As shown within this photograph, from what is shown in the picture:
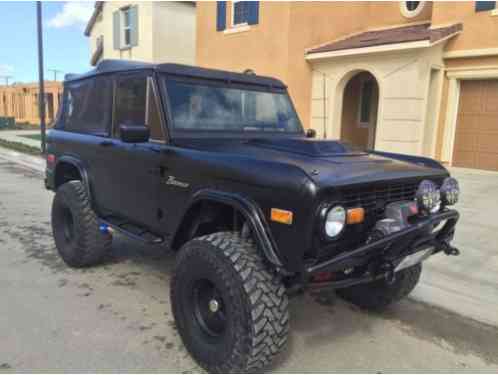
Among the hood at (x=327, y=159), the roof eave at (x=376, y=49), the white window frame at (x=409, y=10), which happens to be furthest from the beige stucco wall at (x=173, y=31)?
the hood at (x=327, y=159)

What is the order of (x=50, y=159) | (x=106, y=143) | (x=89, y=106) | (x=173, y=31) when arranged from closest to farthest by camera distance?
(x=106, y=143) < (x=89, y=106) < (x=50, y=159) < (x=173, y=31)

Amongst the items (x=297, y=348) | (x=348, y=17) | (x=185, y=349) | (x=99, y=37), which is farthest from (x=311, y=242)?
(x=99, y=37)

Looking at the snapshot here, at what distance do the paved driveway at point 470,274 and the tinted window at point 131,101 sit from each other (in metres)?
3.02

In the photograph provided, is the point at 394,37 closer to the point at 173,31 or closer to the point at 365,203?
the point at 365,203

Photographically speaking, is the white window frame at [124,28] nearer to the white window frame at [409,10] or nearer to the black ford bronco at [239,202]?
the white window frame at [409,10]

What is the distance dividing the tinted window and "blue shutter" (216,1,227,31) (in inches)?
396

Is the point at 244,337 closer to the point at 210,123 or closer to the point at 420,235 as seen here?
the point at 420,235

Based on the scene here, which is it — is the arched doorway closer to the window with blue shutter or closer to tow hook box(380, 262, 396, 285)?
the window with blue shutter

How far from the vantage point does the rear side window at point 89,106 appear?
4.03 m

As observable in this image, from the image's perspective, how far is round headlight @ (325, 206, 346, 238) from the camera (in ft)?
7.70

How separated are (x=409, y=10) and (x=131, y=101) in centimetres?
1083

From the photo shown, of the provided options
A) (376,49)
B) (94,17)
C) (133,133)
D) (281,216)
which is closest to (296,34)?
(376,49)

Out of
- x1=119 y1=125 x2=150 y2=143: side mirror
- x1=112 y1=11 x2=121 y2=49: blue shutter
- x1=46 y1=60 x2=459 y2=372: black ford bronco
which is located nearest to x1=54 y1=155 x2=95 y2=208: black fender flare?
x1=46 y1=60 x2=459 y2=372: black ford bronco

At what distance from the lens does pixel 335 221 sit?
238cm
